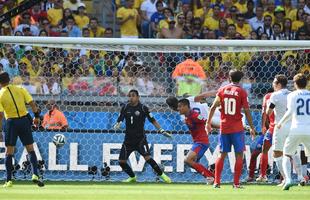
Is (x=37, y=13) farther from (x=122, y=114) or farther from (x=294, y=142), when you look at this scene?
(x=294, y=142)

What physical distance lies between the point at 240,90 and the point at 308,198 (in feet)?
9.42

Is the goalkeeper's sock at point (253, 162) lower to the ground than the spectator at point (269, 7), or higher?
lower

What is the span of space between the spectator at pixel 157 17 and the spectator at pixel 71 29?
6.07ft

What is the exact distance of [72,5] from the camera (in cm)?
2450

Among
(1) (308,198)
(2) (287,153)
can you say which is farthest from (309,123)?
(1) (308,198)

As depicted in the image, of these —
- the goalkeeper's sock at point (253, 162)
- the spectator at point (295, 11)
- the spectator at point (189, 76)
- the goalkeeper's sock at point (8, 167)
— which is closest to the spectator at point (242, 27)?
the spectator at point (295, 11)

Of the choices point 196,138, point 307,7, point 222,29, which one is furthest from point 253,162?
point 307,7

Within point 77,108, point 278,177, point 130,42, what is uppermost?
point 130,42

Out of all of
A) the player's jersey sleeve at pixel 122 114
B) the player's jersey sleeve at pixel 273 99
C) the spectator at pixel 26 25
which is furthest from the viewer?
the spectator at pixel 26 25

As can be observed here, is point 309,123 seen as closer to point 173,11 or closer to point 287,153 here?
point 287,153

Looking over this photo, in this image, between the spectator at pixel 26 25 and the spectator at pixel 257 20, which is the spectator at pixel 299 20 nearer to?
the spectator at pixel 257 20

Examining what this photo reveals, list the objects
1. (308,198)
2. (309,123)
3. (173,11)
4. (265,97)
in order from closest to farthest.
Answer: (308,198) < (309,123) < (265,97) < (173,11)

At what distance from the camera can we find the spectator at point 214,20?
24.2m

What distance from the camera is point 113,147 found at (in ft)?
63.7
